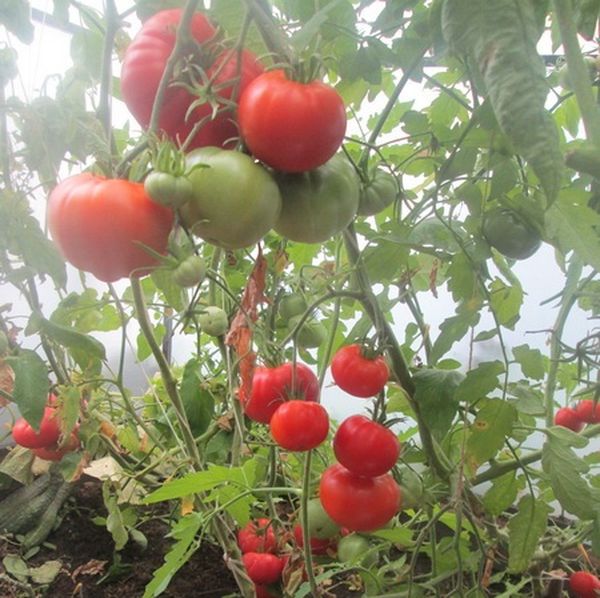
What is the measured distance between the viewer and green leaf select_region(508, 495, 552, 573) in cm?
65

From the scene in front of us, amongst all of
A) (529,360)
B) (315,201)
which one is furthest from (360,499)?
(315,201)

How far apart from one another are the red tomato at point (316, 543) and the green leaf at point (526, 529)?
0.94 ft

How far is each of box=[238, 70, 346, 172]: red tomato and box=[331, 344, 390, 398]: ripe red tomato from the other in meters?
0.33

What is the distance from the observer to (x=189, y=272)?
1.07 feet

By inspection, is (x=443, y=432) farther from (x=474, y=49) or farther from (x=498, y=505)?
(x=474, y=49)

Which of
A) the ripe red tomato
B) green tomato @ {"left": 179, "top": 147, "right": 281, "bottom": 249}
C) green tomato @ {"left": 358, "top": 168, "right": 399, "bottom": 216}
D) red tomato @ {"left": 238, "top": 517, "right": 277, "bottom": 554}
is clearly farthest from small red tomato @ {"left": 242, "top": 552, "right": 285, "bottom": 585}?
green tomato @ {"left": 179, "top": 147, "right": 281, "bottom": 249}

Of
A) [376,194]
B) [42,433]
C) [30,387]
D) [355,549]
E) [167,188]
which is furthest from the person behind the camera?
[42,433]

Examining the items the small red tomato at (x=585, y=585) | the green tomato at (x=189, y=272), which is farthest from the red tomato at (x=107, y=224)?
the small red tomato at (x=585, y=585)

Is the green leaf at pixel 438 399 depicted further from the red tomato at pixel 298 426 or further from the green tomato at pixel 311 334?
the green tomato at pixel 311 334

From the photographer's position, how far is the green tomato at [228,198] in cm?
31

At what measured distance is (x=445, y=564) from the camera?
34.0 inches

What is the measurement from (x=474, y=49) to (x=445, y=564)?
797 mm

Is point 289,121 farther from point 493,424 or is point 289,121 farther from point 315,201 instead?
point 493,424

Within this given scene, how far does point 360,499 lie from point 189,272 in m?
0.40
